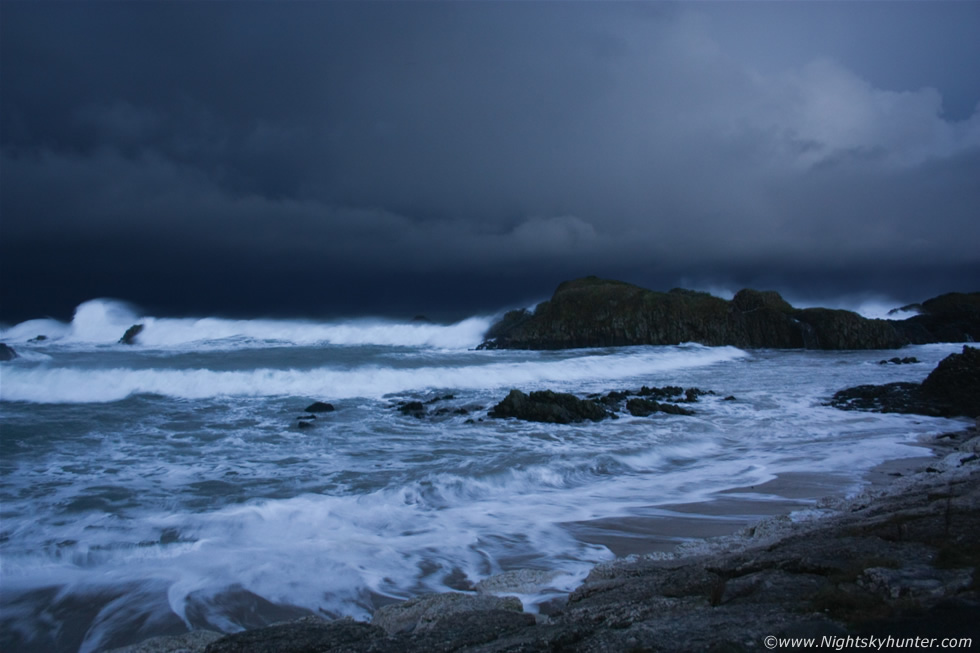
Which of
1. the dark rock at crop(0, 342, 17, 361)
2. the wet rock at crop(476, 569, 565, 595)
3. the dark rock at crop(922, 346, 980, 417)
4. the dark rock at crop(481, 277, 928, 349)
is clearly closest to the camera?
the wet rock at crop(476, 569, 565, 595)

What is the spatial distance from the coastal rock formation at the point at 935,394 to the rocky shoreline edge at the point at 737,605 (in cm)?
1212

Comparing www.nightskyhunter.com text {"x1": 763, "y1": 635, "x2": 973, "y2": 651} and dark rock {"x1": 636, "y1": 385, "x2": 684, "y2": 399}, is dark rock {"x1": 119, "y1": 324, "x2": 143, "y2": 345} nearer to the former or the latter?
dark rock {"x1": 636, "y1": 385, "x2": 684, "y2": 399}

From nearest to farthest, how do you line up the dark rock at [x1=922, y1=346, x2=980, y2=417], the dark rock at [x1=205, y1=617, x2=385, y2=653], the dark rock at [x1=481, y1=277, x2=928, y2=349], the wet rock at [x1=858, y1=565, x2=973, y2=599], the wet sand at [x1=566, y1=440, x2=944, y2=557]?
the wet rock at [x1=858, y1=565, x2=973, y2=599] < the dark rock at [x1=205, y1=617, x2=385, y2=653] < the wet sand at [x1=566, y1=440, x2=944, y2=557] < the dark rock at [x1=922, y1=346, x2=980, y2=417] < the dark rock at [x1=481, y1=277, x2=928, y2=349]

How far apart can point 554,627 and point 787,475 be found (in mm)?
7071

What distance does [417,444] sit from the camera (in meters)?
12.1

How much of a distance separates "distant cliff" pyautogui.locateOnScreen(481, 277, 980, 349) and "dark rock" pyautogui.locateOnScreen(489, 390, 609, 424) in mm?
32453

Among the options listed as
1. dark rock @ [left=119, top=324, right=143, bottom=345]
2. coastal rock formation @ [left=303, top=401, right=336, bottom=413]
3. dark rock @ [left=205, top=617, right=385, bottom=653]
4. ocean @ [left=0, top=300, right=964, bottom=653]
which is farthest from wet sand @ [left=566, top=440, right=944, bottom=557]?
dark rock @ [left=119, top=324, right=143, bottom=345]

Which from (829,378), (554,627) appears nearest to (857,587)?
(554,627)

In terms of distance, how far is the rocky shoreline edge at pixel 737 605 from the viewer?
2.51m

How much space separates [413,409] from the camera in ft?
55.6

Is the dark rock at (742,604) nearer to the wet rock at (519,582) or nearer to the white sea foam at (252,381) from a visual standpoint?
the wet rock at (519,582)

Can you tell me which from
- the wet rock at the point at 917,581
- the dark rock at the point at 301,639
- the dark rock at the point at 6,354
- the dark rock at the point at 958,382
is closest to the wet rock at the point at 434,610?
the dark rock at the point at 301,639

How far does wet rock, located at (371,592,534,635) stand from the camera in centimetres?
366

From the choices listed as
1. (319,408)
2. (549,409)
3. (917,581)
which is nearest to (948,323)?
(549,409)
